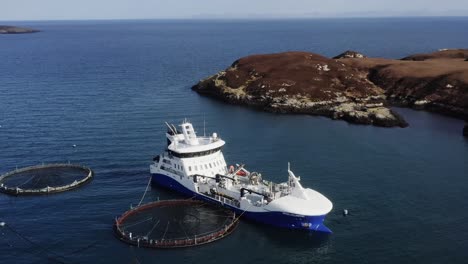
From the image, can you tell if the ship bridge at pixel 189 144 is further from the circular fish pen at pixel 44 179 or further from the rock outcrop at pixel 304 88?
the rock outcrop at pixel 304 88

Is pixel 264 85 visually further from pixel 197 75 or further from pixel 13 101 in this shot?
pixel 13 101

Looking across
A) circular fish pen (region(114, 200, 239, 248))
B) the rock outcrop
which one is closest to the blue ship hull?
circular fish pen (region(114, 200, 239, 248))

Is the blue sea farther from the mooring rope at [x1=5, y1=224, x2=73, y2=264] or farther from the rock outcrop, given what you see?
the rock outcrop

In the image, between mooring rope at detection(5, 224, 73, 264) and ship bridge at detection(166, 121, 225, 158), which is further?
ship bridge at detection(166, 121, 225, 158)

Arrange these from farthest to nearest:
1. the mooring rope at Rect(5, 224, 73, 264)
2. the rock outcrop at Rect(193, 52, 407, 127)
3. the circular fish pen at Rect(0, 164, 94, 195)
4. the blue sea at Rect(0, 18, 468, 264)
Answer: the rock outcrop at Rect(193, 52, 407, 127)
the circular fish pen at Rect(0, 164, 94, 195)
the blue sea at Rect(0, 18, 468, 264)
the mooring rope at Rect(5, 224, 73, 264)

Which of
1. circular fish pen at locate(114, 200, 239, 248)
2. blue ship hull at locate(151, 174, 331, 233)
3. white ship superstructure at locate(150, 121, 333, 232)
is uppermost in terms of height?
white ship superstructure at locate(150, 121, 333, 232)

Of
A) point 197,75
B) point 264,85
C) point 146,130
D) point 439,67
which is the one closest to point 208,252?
point 146,130
